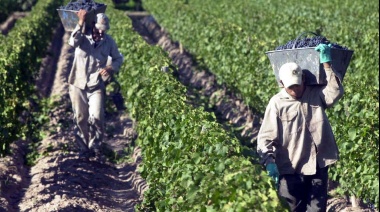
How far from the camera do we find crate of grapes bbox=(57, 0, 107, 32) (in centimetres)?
1014

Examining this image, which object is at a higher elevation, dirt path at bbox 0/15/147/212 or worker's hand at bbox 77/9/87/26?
worker's hand at bbox 77/9/87/26

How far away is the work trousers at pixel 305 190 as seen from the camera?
21.2ft

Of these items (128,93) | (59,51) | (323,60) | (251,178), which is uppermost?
(323,60)

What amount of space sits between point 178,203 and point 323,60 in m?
1.40

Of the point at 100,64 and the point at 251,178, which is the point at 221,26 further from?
the point at 251,178

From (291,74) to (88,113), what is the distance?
479 centimetres

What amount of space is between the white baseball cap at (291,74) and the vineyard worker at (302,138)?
0.24 feet

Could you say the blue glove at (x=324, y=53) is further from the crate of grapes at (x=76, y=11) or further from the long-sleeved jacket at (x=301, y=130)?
the crate of grapes at (x=76, y=11)

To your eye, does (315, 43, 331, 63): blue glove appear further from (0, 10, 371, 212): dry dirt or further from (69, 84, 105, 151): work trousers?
(69, 84, 105, 151): work trousers

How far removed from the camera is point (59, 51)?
81.1 feet

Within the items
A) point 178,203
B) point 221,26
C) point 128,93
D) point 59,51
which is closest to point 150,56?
point 128,93

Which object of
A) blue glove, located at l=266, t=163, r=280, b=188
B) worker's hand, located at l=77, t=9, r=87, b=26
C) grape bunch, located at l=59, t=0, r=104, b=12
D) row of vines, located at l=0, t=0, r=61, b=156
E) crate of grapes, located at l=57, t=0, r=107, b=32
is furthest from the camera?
row of vines, located at l=0, t=0, r=61, b=156

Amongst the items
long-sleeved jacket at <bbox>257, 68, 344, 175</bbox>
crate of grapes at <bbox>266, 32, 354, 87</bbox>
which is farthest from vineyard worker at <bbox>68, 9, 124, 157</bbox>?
long-sleeved jacket at <bbox>257, 68, 344, 175</bbox>

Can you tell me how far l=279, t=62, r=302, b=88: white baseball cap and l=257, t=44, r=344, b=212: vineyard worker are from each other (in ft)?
0.24
